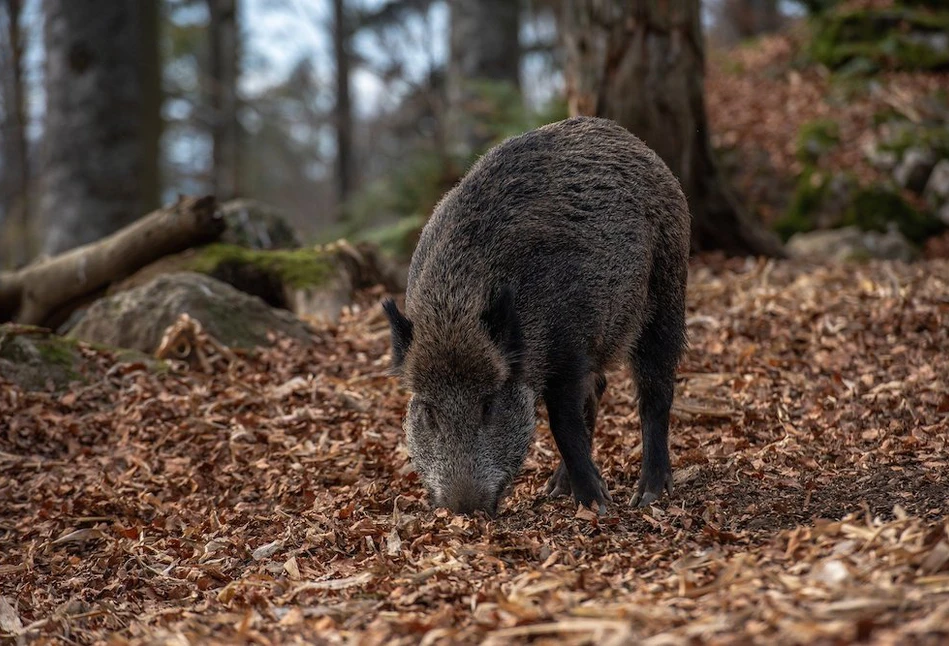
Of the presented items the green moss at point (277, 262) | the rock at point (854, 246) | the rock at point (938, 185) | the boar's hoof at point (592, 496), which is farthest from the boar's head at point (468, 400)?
the rock at point (938, 185)

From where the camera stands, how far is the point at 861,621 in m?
2.76

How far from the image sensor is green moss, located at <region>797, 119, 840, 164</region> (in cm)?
1320

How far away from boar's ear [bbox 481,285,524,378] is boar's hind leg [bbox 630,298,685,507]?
1.14 metres

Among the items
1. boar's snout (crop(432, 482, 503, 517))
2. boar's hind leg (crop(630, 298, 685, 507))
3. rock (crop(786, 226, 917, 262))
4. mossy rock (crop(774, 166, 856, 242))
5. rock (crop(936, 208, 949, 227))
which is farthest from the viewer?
mossy rock (crop(774, 166, 856, 242))

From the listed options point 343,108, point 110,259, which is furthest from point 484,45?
point 110,259

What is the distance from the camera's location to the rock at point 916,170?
40.9ft

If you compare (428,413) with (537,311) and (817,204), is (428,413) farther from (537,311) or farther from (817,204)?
(817,204)

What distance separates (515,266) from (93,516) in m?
2.77

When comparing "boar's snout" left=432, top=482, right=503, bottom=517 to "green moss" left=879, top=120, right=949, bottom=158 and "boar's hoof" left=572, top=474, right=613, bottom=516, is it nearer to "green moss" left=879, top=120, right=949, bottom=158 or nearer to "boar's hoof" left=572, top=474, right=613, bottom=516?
"boar's hoof" left=572, top=474, right=613, bottom=516

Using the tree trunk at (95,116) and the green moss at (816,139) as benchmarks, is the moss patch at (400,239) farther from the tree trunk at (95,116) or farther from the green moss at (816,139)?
the green moss at (816,139)

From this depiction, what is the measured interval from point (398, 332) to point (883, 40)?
468 inches

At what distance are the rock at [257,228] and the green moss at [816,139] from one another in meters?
6.59

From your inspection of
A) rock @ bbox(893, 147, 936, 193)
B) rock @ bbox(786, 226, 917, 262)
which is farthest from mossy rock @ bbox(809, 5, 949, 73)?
rock @ bbox(786, 226, 917, 262)

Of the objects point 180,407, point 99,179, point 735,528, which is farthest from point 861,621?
point 99,179
